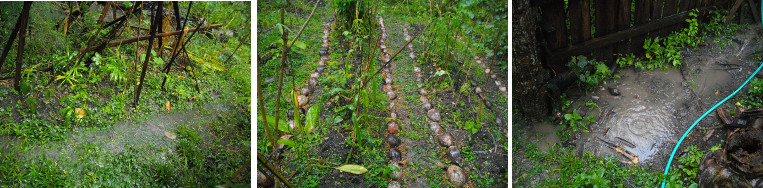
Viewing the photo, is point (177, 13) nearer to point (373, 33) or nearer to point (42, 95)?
point (42, 95)

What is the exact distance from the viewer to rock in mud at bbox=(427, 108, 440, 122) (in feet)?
5.11

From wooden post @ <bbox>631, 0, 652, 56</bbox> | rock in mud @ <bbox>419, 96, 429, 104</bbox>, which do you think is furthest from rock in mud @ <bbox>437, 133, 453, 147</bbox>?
wooden post @ <bbox>631, 0, 652, 56</bbox>

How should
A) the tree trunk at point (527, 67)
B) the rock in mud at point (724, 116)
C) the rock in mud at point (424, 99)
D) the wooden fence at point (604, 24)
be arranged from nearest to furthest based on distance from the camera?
the rock in mud at point (424, 99) → the tree trunk at point (527, 67) → the wooden fence at point (604, 24) → the rock in mud at point (724, 116)

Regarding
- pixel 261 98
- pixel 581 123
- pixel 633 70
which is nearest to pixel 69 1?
pixel 261 98

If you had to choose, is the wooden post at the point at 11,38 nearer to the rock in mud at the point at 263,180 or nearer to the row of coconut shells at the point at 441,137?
the rock in mud at the point at 263,180

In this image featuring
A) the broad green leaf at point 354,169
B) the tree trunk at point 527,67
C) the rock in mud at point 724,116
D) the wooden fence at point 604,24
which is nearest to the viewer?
the broad green leaf at point 354,169

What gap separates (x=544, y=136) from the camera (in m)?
2.16

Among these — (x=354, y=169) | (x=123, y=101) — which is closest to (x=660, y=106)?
(x=354, y=169)

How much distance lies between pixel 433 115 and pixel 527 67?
0.58 m

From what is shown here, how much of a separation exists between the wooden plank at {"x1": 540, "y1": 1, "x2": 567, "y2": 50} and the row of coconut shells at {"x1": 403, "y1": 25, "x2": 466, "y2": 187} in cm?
73

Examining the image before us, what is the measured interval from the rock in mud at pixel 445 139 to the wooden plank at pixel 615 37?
855mm

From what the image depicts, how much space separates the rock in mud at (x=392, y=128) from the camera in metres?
1.56

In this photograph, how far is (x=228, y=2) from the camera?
1.47 metres

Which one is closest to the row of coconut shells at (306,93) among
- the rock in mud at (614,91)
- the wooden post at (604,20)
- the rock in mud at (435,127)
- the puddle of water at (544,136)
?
the rock in mud at (435,127)
